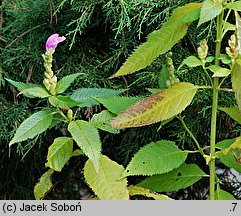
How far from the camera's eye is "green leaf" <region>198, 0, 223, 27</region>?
2.91 ft

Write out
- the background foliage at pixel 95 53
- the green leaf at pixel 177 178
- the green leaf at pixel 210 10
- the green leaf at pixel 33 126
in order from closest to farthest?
1. the green leaf at pixel 210 10
2. the green leaf at pixel 33 126
3. the green leaf at pixel 177 178
4. the background foliage at pixel 95 53

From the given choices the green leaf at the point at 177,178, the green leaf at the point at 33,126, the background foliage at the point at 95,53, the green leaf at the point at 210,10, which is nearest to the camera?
the green leaf at the point at 210,10

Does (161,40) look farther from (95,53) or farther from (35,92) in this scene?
(95,53)

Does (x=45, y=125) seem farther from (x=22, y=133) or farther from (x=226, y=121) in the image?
(x=226, y=121)

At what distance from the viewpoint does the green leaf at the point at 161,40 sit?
0.98 meters

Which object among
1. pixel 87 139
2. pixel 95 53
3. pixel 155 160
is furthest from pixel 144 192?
pixel 95 53

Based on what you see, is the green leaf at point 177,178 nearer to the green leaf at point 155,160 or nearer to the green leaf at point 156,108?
the green leaf at point 155,160

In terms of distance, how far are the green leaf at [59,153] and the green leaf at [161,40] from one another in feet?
0.70

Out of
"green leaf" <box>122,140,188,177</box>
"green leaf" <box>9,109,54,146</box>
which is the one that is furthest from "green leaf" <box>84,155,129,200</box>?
"green leaf" <box>9,109,54,146</box>

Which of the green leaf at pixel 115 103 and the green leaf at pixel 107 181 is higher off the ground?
the green leaf at pixel 115 103

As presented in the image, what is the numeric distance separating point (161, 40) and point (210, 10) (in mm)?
129

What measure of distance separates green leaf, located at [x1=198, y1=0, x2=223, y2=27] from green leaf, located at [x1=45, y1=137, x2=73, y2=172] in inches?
Result: 16.1

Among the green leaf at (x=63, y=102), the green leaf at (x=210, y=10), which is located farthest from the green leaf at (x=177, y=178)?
the green leaf at (x=210, y=10)

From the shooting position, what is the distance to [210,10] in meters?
0.90
